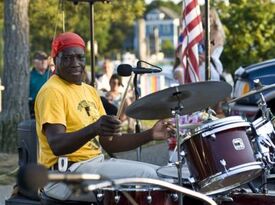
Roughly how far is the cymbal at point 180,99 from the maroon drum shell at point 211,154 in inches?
9.5

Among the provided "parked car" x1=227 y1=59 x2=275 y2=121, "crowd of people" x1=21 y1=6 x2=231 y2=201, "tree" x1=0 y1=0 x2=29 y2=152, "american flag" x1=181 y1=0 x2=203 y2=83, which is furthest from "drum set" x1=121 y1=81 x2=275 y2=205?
"tree" x1=0 y1=0 x2=29 y2=152

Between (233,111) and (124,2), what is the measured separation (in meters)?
18.7

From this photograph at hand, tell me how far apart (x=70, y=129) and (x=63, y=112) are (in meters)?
0.14

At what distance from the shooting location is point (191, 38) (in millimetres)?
8523

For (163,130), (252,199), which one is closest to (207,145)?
(163,130)

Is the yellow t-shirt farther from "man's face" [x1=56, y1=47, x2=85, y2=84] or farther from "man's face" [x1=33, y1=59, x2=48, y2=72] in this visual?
"man's face" [x1=33, y1=59, x2=48, y2=72]

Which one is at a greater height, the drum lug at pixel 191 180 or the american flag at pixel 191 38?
the american flag at pixel 191 38

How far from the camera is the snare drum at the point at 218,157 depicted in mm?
4172

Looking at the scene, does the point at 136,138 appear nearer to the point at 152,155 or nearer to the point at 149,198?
the point at 149,198

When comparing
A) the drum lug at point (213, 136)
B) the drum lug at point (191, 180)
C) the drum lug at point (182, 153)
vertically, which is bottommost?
the drum lug at point (191, 180)

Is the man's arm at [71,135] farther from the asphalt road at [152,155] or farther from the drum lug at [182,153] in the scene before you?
the asphalt road at [152,155]

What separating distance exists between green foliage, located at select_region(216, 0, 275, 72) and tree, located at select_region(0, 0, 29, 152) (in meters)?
7.30

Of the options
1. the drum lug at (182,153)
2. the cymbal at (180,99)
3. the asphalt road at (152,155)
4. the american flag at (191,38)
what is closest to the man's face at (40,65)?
the asphalt road at (152,155)

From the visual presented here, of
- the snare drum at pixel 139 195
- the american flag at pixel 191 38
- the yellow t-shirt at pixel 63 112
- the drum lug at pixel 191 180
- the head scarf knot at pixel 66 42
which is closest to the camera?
the snare drum at pixel 139 195
